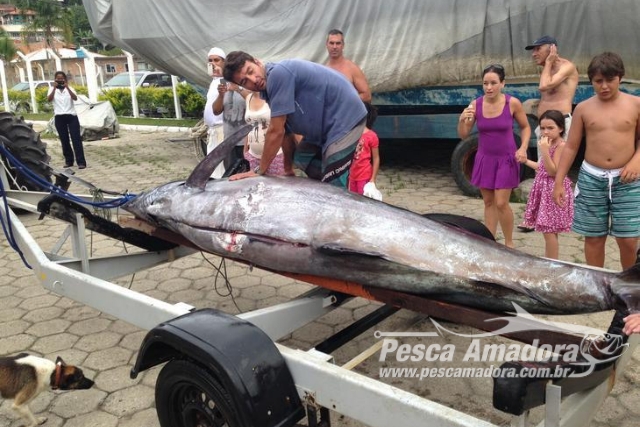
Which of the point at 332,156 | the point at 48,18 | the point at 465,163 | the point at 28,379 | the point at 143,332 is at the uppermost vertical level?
the point at 48,18

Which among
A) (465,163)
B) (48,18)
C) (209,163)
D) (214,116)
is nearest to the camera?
(209,163)

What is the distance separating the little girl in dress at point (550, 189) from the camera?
163 inches

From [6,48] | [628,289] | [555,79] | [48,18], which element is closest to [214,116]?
[555,79]

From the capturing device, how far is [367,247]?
7.77ft

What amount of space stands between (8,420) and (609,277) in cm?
284

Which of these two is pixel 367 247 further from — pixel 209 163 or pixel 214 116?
pixel 214 116

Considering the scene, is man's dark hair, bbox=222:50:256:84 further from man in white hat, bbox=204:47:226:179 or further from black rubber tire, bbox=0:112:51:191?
black rubber tire, bbox=0:112:51:191

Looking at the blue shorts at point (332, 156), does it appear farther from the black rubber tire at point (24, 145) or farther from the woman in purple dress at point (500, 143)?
the black rubber tire at point (24, 145)

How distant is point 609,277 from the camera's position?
6.64 feet

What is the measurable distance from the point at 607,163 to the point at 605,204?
0.27 metres

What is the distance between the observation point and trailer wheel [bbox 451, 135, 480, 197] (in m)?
6.80

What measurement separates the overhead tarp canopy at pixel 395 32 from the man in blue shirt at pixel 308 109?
3424mm

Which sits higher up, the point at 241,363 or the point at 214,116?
the point at 214,116

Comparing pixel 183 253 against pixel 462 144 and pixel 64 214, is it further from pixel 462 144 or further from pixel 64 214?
pixel 462 144
